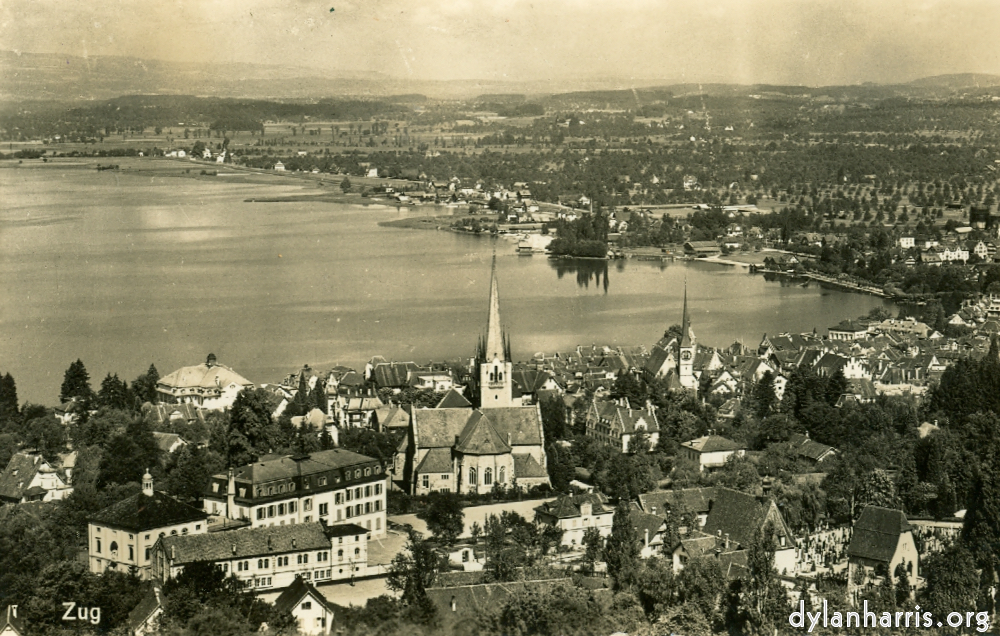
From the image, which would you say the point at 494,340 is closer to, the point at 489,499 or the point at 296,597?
the point at 489,499

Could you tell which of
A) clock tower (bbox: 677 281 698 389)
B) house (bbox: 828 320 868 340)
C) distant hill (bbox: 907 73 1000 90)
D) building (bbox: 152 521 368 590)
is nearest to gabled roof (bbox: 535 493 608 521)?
building (bbox: 152 521 368 590)

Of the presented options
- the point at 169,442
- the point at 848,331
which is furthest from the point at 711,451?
the point at 848,331

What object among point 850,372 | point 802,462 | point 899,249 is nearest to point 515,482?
point 802,462

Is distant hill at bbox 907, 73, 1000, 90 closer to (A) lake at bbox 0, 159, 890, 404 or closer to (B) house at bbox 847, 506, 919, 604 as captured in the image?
(A) lake at bbox 0, 159, 890, 404

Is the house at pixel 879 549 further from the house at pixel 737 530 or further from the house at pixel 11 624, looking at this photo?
the house at pixel 11 624

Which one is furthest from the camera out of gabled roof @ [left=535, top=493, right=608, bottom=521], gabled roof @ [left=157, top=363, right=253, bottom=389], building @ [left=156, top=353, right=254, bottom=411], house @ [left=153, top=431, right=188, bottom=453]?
gabled roof @ [left=157, top=363, right=253, bottom=389]

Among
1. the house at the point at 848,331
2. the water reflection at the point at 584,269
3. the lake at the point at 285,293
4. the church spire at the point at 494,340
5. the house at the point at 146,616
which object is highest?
the church spire at the point at 494,340

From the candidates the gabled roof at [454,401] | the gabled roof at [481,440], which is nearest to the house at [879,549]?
the gabled roof at [481,440]
